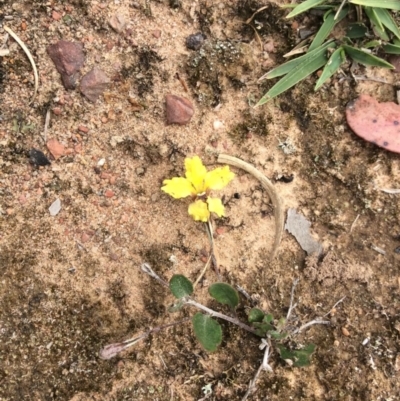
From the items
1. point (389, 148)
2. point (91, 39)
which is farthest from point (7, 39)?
point (389, 148)

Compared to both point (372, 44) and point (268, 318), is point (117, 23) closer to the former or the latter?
point (372, 44)

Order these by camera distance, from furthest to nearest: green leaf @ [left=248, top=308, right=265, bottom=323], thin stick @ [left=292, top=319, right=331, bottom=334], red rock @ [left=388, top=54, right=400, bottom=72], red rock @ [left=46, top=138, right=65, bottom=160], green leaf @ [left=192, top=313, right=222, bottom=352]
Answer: red rock @ [left=388, top=54, right=400, bottom=72] → red rock @ [left=46, top=138, right=65, bottom=160] → thin stick @ [left=292, top=319, right=331, bottom=334] → green leaf @ [left=248, top=308, right=265, bottom=323] → green leaf @ [left=192, top=313, right=222, bottom=352]

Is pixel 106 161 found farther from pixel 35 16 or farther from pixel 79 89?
pixel 35 16

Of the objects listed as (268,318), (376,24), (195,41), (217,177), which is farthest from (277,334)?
(376,24)

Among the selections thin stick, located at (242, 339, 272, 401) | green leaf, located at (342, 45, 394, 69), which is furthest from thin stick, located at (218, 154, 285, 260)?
green leaf, located at (342, 45, 394, 69)

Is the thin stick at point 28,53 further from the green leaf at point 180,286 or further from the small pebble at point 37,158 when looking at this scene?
the green leaf at point 180,286

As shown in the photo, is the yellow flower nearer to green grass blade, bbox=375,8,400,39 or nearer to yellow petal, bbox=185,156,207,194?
yellow petal, bbox=185,156,207,194
